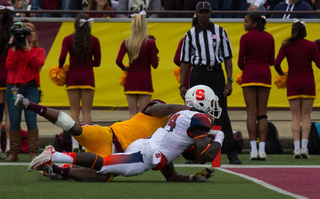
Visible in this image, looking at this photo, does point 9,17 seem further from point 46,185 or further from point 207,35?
point 46,185

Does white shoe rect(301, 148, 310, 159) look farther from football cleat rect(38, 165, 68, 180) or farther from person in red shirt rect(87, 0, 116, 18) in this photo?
football cleat rect(38, 165, 68, 180)

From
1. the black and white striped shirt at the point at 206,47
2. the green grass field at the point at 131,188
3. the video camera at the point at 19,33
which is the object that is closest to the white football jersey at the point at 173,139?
the green grass field at the point at 131,188

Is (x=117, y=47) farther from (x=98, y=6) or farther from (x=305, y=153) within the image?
(x=305, y=153)

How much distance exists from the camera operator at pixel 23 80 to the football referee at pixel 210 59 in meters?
1.96

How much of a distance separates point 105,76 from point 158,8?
2.07 m

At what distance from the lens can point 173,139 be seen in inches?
287

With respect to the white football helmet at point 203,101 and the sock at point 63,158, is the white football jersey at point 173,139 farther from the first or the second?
the sock at point 63,158

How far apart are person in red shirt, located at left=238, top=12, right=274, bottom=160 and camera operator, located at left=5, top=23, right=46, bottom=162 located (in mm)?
2863

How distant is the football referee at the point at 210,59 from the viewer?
32.4 ft

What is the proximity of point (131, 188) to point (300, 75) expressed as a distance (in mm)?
5377

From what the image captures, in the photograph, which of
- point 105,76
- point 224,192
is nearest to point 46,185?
point 224,192

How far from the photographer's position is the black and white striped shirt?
9.91 metres

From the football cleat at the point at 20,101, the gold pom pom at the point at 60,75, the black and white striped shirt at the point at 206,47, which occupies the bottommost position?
the gold pom pom at the point at 60,75

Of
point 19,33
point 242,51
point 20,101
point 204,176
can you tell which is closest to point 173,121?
point 204,176
